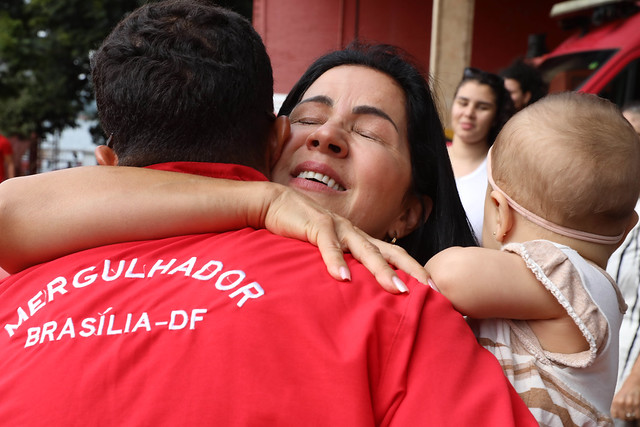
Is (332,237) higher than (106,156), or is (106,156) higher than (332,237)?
(106,156)

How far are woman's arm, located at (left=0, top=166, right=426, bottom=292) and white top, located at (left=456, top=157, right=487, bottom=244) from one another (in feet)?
7.39

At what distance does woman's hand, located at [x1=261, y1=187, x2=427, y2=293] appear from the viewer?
144 centimetres

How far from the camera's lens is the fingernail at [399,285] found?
1410 mm

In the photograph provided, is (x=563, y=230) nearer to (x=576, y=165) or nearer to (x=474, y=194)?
(x=576, y=165)

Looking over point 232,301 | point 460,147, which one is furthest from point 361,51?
point 460,147

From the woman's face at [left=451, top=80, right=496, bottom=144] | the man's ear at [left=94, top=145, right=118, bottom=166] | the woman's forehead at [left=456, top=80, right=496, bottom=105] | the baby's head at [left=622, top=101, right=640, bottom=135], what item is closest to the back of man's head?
the man's ear at [left=94, top=145, right=118, bottom=166]

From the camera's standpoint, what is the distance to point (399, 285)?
1.42 m

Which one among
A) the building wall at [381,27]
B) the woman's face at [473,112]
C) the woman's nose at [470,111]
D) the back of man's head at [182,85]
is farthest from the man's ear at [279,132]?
the building wall at [381,27]

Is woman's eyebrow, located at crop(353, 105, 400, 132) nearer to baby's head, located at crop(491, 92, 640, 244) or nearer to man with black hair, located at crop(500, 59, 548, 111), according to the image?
baby's head, located at crop(491, 92, 640, 244)

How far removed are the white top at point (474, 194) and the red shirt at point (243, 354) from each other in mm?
2422

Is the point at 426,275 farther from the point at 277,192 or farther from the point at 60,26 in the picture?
the point at 60,26

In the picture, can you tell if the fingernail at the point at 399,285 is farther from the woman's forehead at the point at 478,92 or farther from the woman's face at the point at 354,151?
the woman's forehead at the point at 478,92

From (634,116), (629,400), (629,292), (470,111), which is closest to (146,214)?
(629,400)

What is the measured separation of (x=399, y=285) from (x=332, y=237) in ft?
0.59
